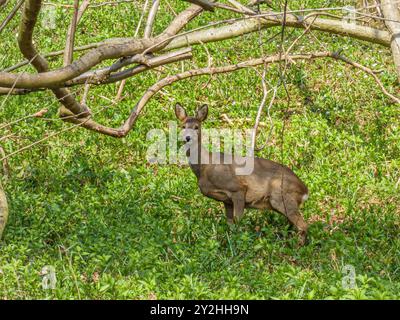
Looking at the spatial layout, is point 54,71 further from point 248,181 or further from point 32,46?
point 248,181

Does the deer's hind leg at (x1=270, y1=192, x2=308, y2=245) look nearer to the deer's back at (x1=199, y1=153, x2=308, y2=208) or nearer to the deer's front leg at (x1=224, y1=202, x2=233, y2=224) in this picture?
the deer's back at (x1=199, y1=153, x2=308, y2=208)

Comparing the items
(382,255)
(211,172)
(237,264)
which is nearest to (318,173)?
(211,172)

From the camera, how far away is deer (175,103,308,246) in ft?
34.7

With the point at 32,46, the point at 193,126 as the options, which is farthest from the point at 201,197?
the point at 32,46

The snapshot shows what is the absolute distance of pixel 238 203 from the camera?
10.9 metres

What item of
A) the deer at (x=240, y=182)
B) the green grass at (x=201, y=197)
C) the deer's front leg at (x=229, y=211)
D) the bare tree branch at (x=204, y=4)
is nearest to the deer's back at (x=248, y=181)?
the deer at (x=240, y=182)

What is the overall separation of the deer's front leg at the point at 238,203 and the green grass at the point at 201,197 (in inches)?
6.4

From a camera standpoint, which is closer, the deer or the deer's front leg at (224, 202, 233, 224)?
the deer

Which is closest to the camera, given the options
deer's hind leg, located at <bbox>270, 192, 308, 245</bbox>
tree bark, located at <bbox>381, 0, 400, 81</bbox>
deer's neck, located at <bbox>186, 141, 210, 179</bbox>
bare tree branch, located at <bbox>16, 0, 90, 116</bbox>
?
bare tree branch, located at <bbox>16, 0, 90, 116</bbox>

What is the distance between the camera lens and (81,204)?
10797mm

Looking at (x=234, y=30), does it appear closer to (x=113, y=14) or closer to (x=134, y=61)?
(x=134, y=61)

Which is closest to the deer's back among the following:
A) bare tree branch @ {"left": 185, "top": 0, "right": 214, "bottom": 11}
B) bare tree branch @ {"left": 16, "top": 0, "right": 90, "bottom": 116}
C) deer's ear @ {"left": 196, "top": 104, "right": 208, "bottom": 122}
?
deer's ear @ {"left": 196, "top": 104, "right": 208, "bottom": 122}

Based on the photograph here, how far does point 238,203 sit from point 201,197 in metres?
0.69

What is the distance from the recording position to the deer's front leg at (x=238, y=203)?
10.9 m
